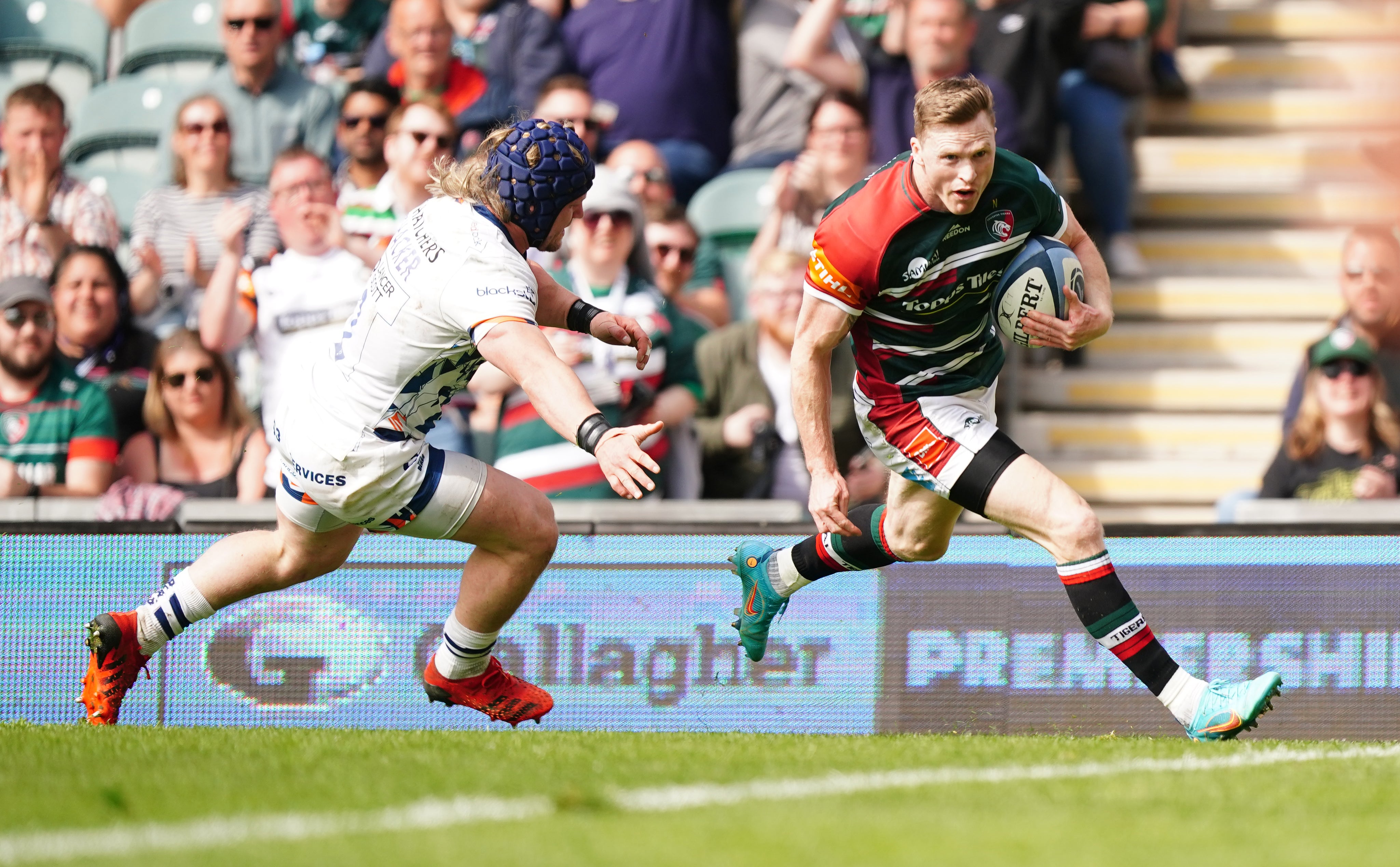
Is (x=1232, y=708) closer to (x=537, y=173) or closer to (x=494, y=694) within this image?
(x=494, y=694)

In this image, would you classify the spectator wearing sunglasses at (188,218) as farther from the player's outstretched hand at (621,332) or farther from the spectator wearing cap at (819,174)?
the player's outstretched hand at (621,332)

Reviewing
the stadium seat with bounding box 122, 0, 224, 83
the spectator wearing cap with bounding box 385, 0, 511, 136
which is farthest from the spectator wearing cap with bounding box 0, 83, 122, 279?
the spectator wearing cap with bounding box 385, 0, 511, 136

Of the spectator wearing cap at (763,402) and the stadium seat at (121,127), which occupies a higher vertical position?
the stadium seat at (121,127)

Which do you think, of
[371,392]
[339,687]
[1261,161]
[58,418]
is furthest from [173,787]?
[1261,161]

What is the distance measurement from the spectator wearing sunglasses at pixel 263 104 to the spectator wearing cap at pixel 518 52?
49cm

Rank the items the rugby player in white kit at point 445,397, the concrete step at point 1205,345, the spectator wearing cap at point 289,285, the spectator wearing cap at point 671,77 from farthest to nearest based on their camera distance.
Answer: the concrete step at point 1205,345 < the spectator wearing cap at point 671,77 < the spectator wearing cap at point 289,285 < the rugby player in white kit at point 445,397

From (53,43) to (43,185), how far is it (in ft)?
8.20

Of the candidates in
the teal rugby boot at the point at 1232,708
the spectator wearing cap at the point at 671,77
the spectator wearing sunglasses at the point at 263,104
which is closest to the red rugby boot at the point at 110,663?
the teal rugby boot at the point at 1232,708

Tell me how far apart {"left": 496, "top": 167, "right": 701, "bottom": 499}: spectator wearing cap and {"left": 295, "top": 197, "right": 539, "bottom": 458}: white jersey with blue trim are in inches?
95.5

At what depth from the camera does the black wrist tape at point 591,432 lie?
15.8 ft

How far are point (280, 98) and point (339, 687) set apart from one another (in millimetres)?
4798

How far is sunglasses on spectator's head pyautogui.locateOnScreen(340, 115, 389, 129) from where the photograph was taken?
31.8 ft

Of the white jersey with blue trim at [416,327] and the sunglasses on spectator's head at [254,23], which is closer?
the white jersey with blue trim at [416,327]

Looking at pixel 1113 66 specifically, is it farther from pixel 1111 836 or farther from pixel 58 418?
pixel 1111 836
